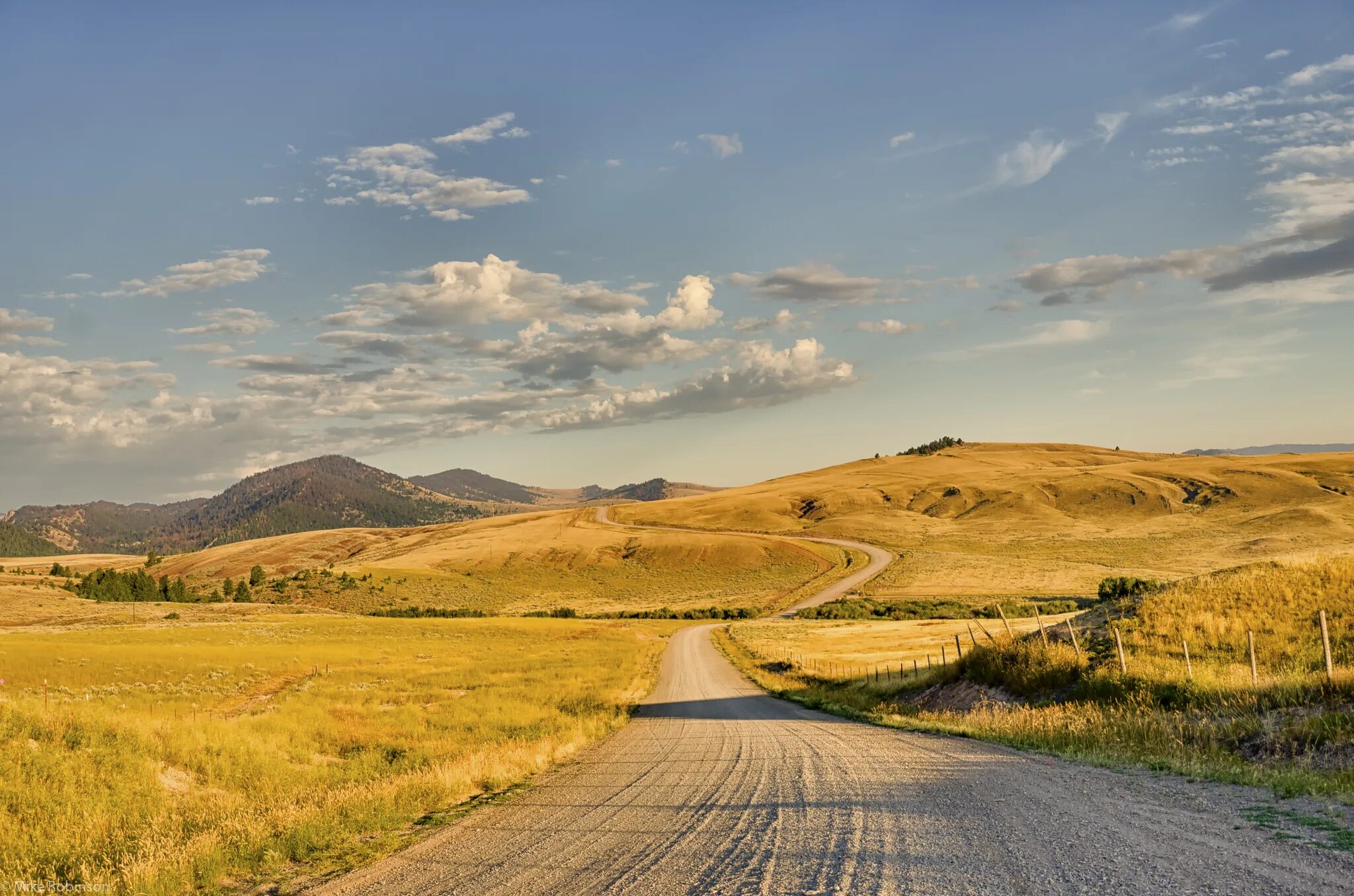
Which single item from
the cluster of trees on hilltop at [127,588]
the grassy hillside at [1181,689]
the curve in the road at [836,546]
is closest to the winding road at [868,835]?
the grassy hillside at [1181,689]

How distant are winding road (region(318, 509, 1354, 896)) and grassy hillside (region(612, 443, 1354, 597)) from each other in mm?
70562

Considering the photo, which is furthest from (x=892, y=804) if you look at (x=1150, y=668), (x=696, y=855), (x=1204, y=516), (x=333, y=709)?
(x=1204, y=516)

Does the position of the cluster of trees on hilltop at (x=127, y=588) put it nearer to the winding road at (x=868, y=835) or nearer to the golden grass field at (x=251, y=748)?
the golden grass field at (x=251, y=748)

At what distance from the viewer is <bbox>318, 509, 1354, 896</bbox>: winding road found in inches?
308

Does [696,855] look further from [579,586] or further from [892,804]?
[579,586]

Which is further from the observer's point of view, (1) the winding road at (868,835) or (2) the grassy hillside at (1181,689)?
(2) the grassy hillside at (1181,689)

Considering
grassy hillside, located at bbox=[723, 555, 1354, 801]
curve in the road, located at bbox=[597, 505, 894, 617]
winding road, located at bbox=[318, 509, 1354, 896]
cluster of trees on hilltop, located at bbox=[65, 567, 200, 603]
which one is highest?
winding road, located at bbox=[318, 509, 1354, 896]

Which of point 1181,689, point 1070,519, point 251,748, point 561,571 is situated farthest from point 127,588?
point 1070,519

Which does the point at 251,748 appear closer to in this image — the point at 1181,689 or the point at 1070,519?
the point at 1181,689

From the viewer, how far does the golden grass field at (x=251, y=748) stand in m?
10.8

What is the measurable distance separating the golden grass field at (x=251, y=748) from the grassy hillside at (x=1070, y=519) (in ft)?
230

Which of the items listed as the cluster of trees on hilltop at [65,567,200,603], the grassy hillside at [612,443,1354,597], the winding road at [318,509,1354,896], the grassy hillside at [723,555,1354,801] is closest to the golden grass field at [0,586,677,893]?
the winding road at [318,509,1354,896]

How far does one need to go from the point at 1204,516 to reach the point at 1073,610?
3155 inches

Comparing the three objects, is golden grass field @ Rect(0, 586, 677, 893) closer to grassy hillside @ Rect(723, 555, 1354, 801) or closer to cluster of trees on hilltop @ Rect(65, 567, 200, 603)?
grassy hillside @ Rect(723, 555, 1354, 801)
